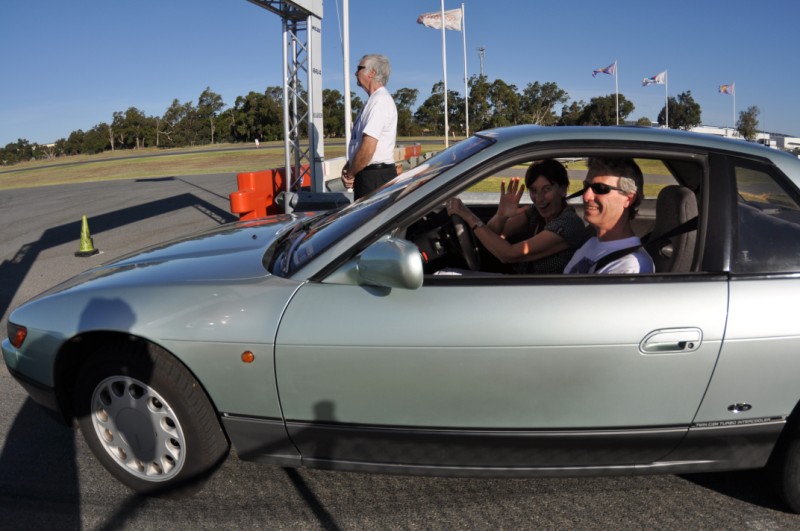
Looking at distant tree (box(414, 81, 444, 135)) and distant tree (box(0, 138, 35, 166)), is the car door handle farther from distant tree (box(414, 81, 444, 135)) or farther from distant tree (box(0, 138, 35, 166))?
distant tree (box(0, 138, 35, 166))

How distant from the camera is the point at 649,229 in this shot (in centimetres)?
333

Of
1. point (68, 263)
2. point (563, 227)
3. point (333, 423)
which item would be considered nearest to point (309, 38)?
point (68, 263)

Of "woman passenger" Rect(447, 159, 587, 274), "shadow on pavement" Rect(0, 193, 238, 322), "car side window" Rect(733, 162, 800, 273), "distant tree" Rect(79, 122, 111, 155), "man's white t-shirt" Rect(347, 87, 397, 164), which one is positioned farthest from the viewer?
"distant tree" Rect(79, 122, 111, 155)

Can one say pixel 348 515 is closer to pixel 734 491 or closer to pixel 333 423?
pixel 333 423

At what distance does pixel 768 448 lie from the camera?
250 cm

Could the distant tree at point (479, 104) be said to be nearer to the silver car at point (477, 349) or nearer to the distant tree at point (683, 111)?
the distant tree at point (683, 111)

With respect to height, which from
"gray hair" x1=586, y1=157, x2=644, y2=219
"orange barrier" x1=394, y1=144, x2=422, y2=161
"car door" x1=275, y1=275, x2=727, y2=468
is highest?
"orange barrier" x1=394, y1=144, x2=422, y2=161

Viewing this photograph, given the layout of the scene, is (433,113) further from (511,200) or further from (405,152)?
(511,200)

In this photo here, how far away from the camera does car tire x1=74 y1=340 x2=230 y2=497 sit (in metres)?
2.54

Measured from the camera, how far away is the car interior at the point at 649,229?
2.55m

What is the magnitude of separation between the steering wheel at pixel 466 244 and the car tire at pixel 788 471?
150 centimetres

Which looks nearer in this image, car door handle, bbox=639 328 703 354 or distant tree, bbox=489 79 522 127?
car door handle, bbox=639 328 703 354

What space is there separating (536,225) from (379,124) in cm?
228

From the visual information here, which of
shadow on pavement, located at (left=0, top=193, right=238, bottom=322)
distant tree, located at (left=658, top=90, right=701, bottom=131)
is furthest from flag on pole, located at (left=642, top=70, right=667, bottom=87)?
shadow on pavement, located at (left=0, top=193, right=238, bottom=322)
